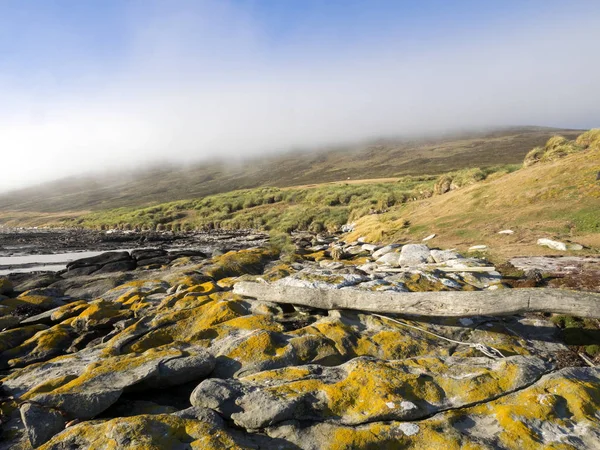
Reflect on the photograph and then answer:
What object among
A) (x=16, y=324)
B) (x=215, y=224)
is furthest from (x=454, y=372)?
(x=215, y=224)

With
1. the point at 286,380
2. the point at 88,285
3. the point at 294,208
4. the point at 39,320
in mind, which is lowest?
the point at 294,208

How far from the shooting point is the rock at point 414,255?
16562 millimetres

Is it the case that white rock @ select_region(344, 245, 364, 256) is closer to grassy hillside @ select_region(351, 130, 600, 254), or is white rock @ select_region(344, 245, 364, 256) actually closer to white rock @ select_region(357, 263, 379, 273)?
grassy hillside @ select_region(351, 130, 600, 254)

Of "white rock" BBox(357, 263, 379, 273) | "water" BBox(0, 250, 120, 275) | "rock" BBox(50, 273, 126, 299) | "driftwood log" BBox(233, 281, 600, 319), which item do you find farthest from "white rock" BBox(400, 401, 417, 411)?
"water" BBox(0, 250, 120, 275)

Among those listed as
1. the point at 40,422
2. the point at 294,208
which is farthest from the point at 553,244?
the point at 294,208

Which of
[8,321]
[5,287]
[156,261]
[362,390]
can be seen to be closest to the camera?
[362,390]

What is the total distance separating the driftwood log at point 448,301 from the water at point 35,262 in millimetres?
27098

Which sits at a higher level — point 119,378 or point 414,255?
point 119,378

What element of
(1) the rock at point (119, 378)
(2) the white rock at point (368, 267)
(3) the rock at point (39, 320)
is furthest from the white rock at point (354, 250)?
(3) the rock at point (39, 320)

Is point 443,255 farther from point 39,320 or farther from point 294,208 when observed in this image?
point 294,208

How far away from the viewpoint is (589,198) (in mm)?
19641

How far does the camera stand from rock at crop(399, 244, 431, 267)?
16562mm

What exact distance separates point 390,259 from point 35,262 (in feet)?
110

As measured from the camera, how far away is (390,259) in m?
17.5
